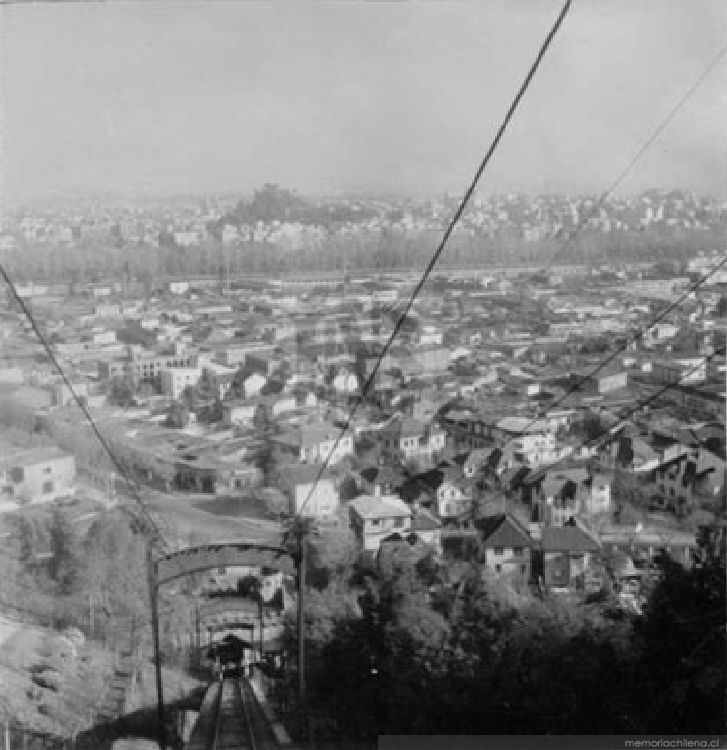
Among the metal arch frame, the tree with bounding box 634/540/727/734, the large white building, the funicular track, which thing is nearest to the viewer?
the tree with bounding box 634/540/727/734

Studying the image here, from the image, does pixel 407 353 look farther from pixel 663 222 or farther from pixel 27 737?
pixel 27 737

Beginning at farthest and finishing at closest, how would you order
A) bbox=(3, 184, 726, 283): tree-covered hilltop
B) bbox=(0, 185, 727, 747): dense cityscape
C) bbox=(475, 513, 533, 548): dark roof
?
bbox=(475, 513, 533, 548): dark roof
bbox=(3, 184, 726, 283): tree-covered hilltop
bbox=(0, 185, 727, 747): dense cityscape

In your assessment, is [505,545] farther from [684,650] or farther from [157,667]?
[157,667]

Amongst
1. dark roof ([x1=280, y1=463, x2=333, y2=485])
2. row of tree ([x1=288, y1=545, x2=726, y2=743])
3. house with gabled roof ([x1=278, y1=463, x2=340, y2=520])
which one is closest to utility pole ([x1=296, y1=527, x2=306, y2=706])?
row of tree ([x1=288, y1=545, x2=726, y2=743])

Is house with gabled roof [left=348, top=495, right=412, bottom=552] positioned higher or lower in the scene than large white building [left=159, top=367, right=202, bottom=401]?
lower

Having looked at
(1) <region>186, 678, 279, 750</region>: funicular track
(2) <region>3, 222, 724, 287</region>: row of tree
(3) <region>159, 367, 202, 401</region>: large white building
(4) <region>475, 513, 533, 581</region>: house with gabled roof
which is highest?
(2) <region>3, 222, 724, 287</region>: row of tree

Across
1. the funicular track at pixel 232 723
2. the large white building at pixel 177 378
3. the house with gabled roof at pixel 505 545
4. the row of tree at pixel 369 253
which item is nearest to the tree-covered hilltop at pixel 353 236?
the row of tree at pixel 369 253

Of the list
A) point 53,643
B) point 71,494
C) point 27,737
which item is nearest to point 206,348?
point 71,494

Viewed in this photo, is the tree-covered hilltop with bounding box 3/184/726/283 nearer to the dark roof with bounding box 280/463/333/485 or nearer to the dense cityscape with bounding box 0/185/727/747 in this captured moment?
the dense cityscape with bounding box 0/185/727/747
